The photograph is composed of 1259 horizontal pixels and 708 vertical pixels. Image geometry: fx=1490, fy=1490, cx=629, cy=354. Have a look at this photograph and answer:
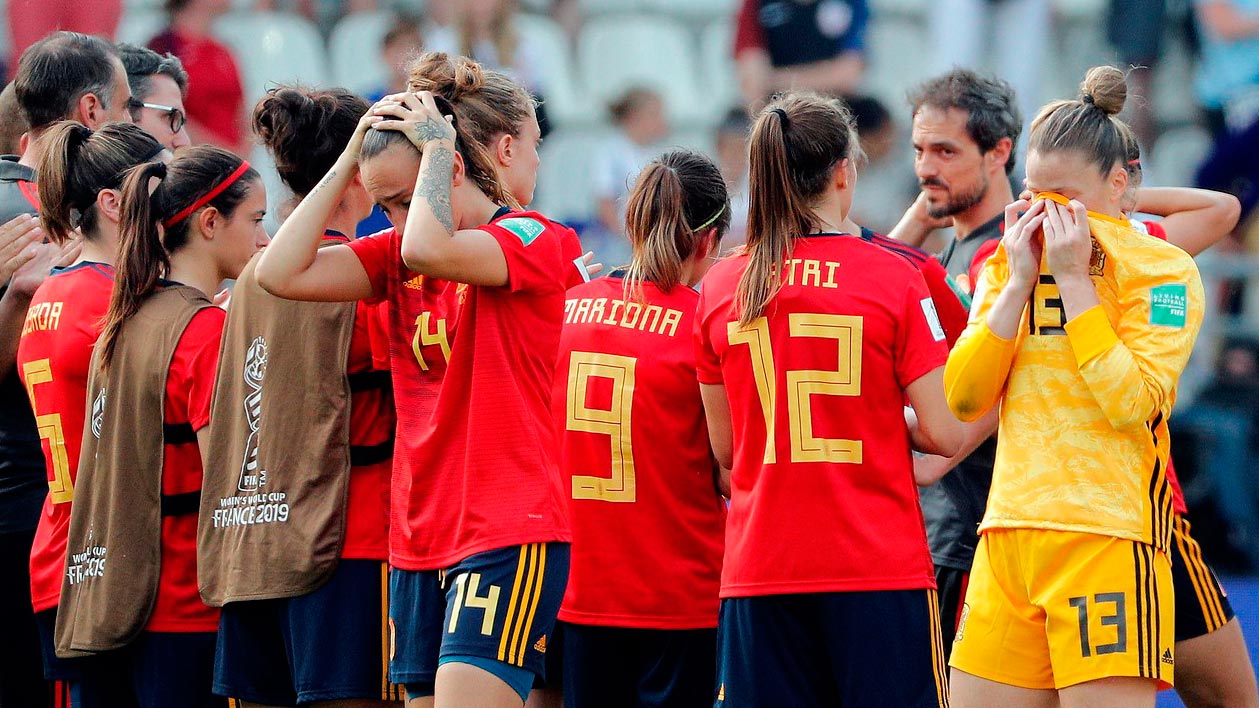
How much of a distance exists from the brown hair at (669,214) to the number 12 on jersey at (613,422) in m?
0.24

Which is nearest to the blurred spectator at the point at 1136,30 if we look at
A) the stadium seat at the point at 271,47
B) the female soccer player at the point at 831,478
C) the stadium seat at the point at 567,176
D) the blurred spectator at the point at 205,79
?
the stadium seat at the point at 567,176

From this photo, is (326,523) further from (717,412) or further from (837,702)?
(837,702)

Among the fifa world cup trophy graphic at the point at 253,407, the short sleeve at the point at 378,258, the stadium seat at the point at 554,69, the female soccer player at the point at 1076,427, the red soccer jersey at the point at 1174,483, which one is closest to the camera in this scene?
the female soccer player at the point at 1076,427

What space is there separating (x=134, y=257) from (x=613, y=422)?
1.54m

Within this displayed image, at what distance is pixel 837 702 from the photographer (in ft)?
13.2

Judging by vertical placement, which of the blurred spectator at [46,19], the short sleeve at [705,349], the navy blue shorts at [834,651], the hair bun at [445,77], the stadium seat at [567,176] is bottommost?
the navy blue shorts at [834,651]

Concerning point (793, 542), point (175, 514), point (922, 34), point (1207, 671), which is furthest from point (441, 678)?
point (922, 34)

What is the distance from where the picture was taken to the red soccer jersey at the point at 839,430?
3945 millimetres

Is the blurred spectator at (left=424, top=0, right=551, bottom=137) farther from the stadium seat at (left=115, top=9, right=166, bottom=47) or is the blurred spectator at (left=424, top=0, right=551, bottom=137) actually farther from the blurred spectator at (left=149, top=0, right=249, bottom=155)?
the stadium seat at (left=115, top=9, right=166, bottom=47)

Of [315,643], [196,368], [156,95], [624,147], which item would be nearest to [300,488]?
[315,643]

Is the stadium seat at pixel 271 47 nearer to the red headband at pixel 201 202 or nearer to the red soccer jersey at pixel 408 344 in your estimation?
the red headband at pixel 201 202

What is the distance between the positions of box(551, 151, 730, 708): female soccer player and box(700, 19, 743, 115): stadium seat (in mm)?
7396

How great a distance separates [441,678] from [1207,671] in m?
2.41

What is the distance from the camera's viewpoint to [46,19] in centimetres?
952
